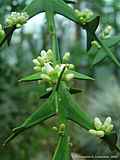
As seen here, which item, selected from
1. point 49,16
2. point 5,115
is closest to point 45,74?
point 49,16

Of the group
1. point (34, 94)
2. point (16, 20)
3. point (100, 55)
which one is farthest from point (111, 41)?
point (34, 94)

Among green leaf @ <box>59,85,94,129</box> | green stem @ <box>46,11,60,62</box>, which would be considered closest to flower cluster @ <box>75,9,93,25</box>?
green stem @ <box>46,11,60,62</box>

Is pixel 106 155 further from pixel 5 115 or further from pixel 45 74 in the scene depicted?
pixel 5 115

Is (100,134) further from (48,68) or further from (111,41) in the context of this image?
(111,41)

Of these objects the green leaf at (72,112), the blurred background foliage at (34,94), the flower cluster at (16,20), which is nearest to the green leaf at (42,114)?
the green leaf at (72,112)

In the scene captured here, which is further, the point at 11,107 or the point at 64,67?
the point at 11,107

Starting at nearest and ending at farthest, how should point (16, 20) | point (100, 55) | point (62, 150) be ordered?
point (62, 150), point (16, 20), point (100, 55)

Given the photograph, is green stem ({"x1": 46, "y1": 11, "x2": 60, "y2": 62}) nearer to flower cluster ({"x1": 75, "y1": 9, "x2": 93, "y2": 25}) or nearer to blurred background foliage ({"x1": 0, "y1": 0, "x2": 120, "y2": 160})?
flower cluster ({"x1": 75, "y1": 9, "x2": 93, "y2": 25})

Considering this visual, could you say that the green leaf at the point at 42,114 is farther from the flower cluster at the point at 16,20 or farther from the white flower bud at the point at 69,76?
the flower cluster at the point at 16,20
